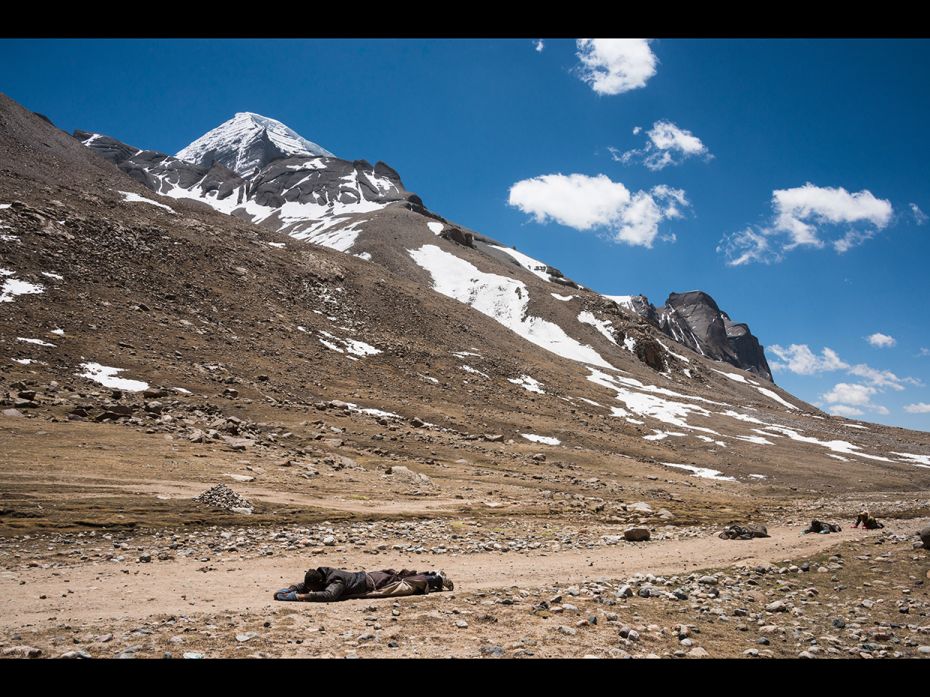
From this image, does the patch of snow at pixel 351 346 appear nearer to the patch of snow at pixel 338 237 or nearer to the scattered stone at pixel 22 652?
the scattered stone at pixel 22 652

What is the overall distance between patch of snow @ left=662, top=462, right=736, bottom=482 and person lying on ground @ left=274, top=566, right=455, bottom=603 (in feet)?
147

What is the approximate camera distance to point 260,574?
13.6 m

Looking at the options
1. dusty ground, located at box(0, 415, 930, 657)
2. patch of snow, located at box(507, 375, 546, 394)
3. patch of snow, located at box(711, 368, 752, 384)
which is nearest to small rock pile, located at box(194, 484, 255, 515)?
dusty ground, located at box(0, 415, 930, 657)

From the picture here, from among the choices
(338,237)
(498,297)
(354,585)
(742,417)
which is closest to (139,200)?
(338,237)

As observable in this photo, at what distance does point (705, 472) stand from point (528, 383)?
2555cm

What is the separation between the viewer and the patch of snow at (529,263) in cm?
16945

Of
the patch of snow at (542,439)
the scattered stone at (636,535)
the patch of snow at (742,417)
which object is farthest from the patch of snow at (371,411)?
the patch of snow at (742,417)

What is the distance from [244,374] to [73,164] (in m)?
79.4

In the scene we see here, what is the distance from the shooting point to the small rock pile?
67.9ft

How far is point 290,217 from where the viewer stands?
196750mm

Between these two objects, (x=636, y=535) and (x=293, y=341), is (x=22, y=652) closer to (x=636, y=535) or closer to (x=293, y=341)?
(x=636, y=535)
